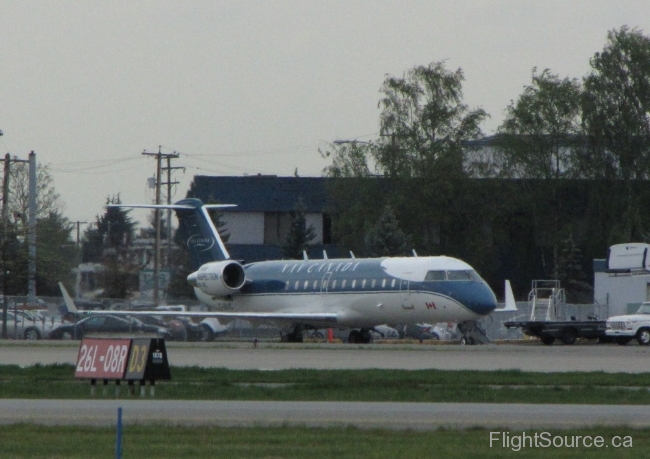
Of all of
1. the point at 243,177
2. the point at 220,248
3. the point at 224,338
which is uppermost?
the point at 243,177

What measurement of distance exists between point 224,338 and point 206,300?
8.42 feet

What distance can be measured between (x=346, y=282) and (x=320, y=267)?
2.18 meters

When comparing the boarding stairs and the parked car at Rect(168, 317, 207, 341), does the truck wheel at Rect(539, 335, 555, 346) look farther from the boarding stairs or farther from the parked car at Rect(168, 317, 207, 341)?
the parked car at Rect(168, 317, 207, 341)

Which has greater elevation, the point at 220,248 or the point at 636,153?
the point at 636,153

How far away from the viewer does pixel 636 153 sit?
6169 centimetres

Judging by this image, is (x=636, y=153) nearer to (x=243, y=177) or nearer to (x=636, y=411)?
(x=243, y=177)

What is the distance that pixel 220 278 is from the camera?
4344 cm

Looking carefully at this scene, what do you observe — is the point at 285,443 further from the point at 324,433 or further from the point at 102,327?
the point at 102,327

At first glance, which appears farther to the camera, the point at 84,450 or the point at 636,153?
the point at 636,153

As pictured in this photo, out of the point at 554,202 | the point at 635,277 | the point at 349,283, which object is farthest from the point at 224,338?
the point at 554,202

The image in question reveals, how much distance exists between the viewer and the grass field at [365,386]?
17.4m

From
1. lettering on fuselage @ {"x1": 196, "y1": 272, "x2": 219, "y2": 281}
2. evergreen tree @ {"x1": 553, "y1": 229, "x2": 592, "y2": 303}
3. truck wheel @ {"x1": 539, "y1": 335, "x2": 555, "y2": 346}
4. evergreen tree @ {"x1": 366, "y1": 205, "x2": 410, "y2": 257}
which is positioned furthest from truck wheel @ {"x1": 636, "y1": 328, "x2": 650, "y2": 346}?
evergreen tree @ {"x1": 553, "y1": 229, "x2": 592, "y2": 303}

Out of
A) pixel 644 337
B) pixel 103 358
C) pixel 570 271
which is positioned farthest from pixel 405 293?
pixel 570 271

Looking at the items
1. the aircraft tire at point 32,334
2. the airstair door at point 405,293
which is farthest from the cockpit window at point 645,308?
the aircraft tire at point 32,334
